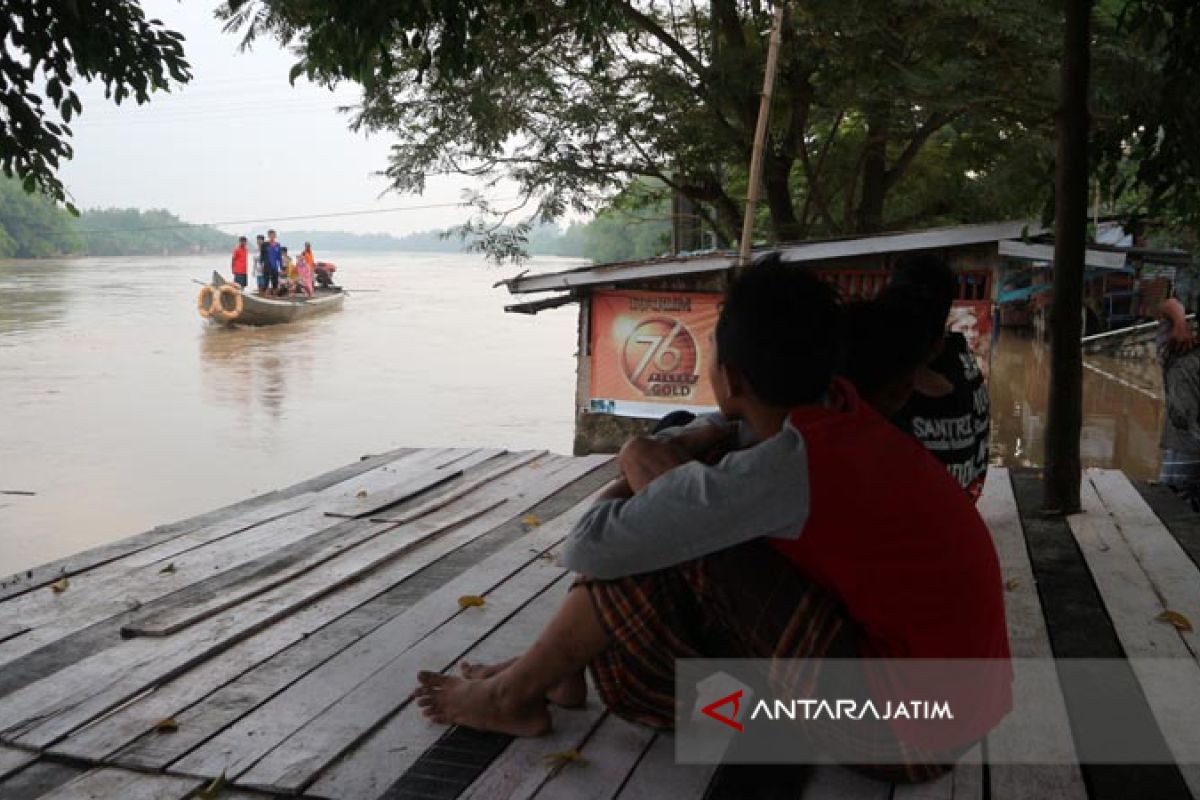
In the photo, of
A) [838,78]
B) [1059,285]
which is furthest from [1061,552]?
[838,78]

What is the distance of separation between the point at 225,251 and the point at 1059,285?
103 meters

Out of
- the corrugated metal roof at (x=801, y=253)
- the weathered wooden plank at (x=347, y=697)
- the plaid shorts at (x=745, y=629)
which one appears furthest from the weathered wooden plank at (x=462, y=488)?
the corrugated metal roof at (x=801, y=253)

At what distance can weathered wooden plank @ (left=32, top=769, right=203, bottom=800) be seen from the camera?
1944 mm


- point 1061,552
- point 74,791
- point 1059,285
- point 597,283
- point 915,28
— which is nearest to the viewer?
point 74,791

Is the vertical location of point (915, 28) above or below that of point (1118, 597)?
above

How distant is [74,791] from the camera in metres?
1.97

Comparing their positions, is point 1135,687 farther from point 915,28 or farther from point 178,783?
point 915,28

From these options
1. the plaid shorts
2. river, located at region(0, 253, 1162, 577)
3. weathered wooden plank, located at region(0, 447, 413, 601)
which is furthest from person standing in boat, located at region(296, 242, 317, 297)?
the plaid shorts

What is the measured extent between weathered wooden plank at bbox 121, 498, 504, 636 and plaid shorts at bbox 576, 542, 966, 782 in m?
1.54

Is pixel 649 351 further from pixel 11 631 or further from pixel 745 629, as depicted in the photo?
pixel 745 629

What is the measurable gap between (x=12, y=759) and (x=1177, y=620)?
9.24 feet

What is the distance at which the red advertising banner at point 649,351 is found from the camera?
10836 mm

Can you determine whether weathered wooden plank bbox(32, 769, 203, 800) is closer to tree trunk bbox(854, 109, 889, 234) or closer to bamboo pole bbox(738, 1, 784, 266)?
bamboo pole bbox(738, 1, 784, 266)

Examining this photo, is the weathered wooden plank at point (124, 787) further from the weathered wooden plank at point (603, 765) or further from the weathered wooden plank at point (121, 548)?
the weathered wooden plank at point (121, 548)
